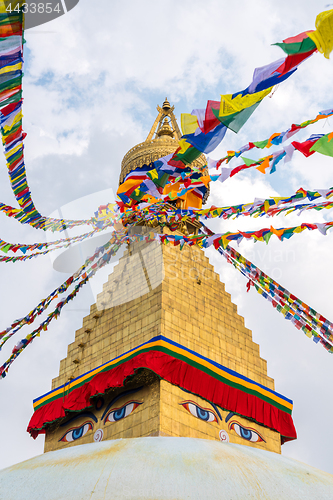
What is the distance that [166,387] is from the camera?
8.66 m

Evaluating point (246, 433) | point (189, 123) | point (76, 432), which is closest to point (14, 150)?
point (189, 123)

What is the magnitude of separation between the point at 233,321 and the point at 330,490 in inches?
198

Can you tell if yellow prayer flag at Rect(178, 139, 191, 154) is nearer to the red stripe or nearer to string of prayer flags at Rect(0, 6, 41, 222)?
string of prayer flags at Rect(0, 6, 41, 222)

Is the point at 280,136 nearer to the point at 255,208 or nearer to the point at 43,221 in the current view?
the point at 255,208

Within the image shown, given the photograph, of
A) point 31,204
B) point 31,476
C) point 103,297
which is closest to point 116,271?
point 103,297

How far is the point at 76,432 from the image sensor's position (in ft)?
31.0

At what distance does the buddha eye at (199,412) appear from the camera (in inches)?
346

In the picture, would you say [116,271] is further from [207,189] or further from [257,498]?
[257,498]

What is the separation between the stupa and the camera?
6.01m

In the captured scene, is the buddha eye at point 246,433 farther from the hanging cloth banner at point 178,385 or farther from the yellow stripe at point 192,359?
the yellow stripe at point 192,359

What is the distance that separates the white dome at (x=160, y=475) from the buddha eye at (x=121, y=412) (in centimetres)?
161

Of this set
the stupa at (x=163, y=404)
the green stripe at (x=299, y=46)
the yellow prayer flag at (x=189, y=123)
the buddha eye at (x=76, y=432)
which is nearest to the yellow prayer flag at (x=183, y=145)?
the yellow prayer flag at (x=189, y=123)

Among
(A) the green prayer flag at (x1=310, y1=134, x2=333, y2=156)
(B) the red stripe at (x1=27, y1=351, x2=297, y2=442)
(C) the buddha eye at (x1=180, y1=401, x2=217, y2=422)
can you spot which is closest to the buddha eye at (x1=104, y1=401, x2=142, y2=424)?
(B) the red stripe at (x1=27, y1=351, x2=297, y2=442)

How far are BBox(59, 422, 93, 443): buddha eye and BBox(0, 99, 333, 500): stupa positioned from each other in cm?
2
